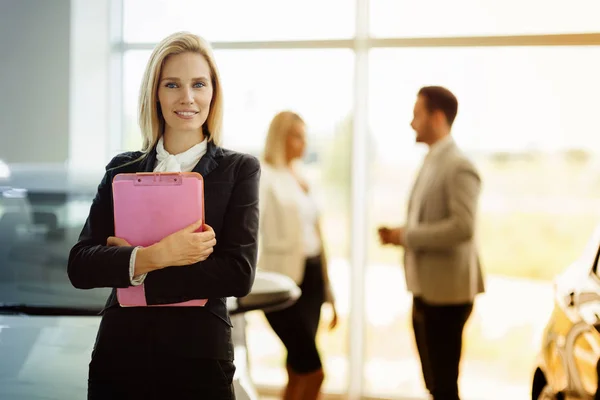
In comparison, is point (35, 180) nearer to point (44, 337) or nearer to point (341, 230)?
point (44, 337)

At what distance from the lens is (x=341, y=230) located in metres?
3.82

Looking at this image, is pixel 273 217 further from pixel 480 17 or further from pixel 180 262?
pixel 180 262

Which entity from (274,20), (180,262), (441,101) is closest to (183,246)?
(180,262)

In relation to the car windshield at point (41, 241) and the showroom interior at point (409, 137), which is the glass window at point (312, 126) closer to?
the showroom interior at point (409, 137)

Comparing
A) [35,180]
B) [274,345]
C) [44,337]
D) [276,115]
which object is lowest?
[274,345]

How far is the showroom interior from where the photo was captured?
3.54m

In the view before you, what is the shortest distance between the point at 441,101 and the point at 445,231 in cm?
58

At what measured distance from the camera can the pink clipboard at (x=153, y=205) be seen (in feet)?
5.21

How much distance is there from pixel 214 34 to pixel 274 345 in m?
1.68

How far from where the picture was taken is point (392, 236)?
306cm

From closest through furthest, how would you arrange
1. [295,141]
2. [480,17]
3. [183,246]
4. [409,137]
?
[183,246], [295,141], [480,17], [409,137]

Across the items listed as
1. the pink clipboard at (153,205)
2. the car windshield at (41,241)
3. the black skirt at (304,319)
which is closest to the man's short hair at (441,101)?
the black skirt at (304,319)

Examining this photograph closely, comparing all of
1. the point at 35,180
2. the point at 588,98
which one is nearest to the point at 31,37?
the point at 35,180

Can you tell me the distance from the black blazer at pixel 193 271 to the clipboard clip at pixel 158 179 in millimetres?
72
